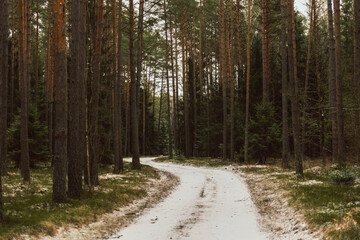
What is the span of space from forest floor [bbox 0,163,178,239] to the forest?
1.49 ft

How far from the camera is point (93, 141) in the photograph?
11.6 metres

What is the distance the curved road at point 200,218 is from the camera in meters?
6.75

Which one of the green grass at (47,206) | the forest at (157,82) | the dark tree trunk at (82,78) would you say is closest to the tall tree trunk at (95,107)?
the forest at (157,82)

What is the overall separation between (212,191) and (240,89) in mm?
18582

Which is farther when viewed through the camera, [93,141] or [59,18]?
[93,141]

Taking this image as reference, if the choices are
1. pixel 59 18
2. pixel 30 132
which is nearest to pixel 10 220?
pixel 59 18

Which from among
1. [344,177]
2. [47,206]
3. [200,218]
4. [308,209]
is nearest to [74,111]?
[47,206]

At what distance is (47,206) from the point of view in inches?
327

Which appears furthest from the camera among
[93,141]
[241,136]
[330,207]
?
[241,136]

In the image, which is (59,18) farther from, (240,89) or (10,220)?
(240,89)

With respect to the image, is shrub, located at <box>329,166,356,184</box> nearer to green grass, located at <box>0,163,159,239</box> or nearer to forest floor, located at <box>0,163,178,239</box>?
forest floor, located at <box>0,163,178,239</box>

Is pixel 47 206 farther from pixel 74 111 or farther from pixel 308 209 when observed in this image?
pixel 308 209

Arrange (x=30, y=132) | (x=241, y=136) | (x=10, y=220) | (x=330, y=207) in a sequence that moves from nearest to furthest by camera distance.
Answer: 1. (x=10, y=220)
2. (x=330, y=207)
3. (x=30, y=132)
4. (x=241, y=136)

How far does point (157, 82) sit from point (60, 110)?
44.6 m
